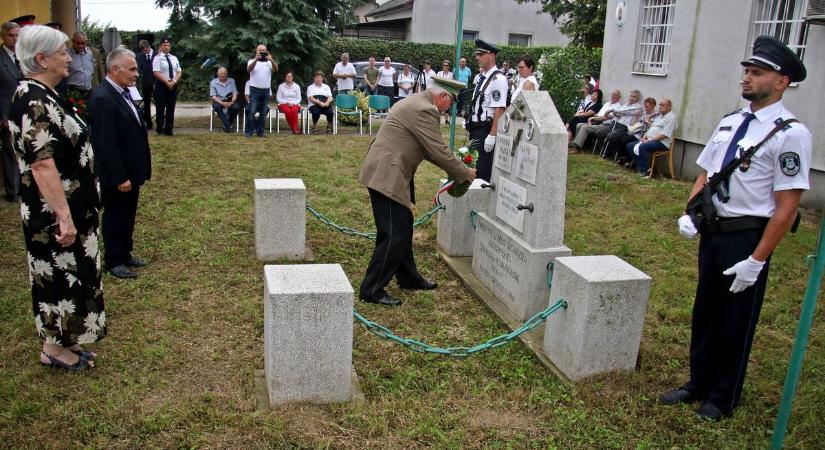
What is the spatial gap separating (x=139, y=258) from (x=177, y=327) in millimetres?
1821

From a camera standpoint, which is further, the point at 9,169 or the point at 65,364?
the point at 9,169

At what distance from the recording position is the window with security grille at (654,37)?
12406 millimetres

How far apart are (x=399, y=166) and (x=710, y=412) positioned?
2912 millimetres

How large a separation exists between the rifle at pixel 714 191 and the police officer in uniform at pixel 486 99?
4140mm

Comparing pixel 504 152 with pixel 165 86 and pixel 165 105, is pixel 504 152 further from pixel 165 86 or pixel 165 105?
pixel 165 105

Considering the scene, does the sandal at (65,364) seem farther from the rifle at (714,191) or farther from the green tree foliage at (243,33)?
the green tree foliage at (243,33)

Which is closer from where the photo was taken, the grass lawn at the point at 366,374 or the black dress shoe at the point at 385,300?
the grass lawn at the point at 366,374

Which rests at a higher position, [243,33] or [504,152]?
[243,33]

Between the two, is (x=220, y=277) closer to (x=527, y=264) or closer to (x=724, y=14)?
(x=527, y=264)

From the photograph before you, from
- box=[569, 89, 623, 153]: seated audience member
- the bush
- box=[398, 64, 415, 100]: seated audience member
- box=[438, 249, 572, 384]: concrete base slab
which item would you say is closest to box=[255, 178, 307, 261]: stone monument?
box=[438, 249, 572, 384]: concrete base slab

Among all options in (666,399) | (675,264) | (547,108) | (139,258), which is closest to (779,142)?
(666,399)

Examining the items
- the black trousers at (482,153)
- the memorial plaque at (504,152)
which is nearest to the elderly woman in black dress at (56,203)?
the memorial plaque at (504,152)

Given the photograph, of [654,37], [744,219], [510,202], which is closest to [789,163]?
[744,219]

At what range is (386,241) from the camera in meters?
5.74
